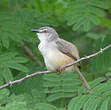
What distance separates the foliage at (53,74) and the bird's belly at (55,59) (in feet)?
0.59

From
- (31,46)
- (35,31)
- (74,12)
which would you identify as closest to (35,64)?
(31,46)

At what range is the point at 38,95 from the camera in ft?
18.8

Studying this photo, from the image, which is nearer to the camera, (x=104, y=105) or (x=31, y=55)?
(x=104, y=105)

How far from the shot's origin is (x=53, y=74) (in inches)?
227

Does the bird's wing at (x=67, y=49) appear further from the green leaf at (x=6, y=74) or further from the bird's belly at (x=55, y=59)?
the green leaf at (x=6, y=74)

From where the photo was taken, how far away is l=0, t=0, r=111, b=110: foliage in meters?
5.07

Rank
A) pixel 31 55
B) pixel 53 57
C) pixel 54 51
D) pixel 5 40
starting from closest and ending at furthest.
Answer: pixel 53 57, pixel 54 51, pixel 5 40, pixel 31 55

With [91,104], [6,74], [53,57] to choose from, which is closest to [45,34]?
[53,57]

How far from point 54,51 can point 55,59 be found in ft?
0.57

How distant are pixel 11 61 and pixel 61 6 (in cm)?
236

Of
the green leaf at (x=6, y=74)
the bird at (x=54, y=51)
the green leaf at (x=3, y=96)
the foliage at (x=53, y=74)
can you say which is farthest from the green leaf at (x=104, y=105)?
the green leaf at (x=6, y=74)

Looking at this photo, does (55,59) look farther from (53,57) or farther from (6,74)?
(6,74)

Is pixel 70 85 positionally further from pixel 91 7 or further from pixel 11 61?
pixel 91 7

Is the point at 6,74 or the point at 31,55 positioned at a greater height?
the point at 31,55
